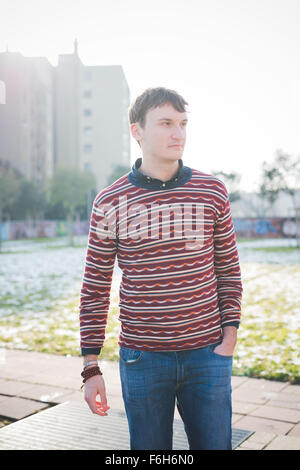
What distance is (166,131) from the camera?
6.88 feet

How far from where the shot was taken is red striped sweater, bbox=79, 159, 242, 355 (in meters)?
2.04

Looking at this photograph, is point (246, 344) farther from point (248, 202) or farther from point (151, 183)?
point (248, 202)

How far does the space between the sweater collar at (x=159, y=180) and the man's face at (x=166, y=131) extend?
0.08m

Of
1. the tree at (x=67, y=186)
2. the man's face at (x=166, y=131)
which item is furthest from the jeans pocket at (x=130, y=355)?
the tree at (x=67, y=186)

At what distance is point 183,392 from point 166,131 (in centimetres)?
102

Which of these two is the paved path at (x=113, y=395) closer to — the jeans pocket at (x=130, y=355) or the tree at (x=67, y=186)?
the jeans pocket at (x=130, y=355)

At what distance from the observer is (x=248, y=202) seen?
82.8 m

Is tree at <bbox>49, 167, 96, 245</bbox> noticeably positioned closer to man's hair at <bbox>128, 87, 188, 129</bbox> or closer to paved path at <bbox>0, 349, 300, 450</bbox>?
paved path at <bbox>0, 349, 300, 450</bbox>

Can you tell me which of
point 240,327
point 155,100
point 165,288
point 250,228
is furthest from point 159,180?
point 250,228

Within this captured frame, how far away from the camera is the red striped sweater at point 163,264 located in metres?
2.04

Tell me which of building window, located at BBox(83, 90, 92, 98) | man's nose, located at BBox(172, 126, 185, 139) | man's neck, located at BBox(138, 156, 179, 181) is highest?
building window, located at BBox(83, 90, 92, 98)

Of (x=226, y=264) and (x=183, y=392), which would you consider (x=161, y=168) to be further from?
(x=183, y=392)

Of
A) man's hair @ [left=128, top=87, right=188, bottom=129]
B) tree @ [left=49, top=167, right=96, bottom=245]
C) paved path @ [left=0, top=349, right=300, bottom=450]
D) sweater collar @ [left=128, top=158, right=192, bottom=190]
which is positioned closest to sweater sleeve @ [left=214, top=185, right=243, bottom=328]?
sweater collar @ [left=128, top=158, right=192, bottom=190]

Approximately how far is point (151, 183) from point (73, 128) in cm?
9026
